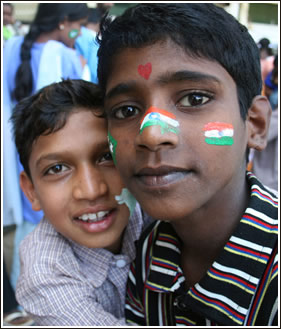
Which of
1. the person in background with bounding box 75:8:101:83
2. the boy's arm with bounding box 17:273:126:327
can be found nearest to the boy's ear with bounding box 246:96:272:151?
the boy's arm with bounding box 17:273:126:327

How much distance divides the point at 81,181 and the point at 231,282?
1.94ft

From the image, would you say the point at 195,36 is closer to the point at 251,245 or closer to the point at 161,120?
the point at 161,120

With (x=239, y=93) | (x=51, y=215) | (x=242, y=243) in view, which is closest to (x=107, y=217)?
(x=51, y=215)

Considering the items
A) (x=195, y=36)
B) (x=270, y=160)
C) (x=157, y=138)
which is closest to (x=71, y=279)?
(x=157, y=138)

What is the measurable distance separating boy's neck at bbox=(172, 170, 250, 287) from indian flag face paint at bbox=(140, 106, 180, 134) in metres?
0.31

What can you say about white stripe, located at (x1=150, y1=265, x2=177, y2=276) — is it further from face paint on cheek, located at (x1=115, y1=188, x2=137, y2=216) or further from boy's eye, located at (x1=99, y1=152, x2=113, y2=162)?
boy's eye, located at (x1=99, y1=152, x2=113, y2=162)

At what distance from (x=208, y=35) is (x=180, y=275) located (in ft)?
2.52

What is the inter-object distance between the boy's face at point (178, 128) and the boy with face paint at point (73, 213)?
281 mm

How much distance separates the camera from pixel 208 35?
88 cm

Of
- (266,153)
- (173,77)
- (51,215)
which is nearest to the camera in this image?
(173,77)

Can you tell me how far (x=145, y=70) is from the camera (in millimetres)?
839

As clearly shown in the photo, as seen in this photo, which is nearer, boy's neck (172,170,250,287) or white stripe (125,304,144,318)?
boy's neck (172,170,250,287)

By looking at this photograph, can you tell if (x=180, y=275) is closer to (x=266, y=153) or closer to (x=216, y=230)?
(x=216, y=230)

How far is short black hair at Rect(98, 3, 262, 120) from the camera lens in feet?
2.83
